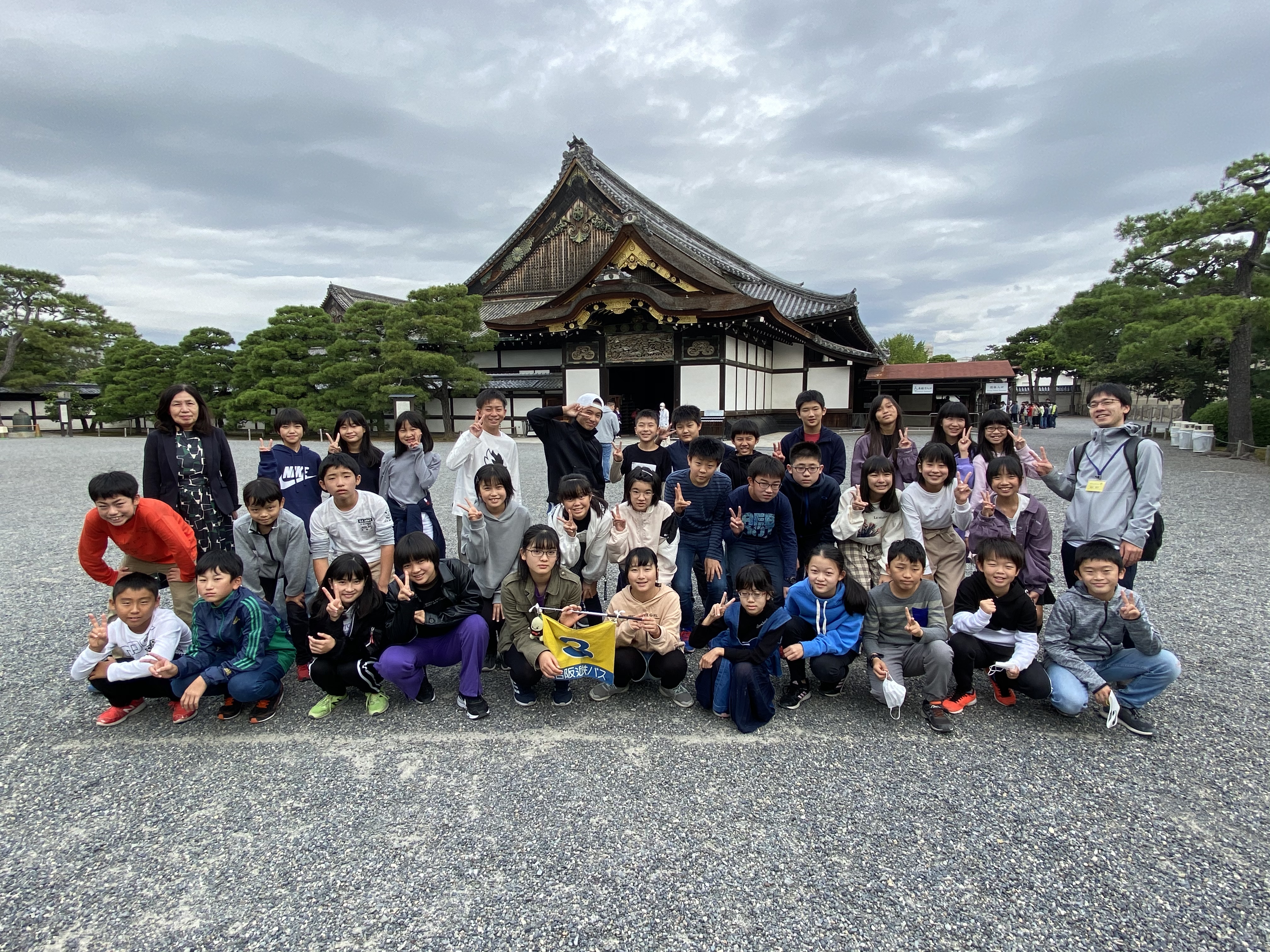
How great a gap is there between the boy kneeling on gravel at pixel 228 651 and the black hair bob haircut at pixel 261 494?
1.32 feet

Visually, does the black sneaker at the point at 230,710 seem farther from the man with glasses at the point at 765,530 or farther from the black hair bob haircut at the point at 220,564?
the man with glasses at the point at 765,530

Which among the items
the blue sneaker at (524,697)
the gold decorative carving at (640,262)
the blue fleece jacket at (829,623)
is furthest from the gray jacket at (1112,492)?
the gold decorative carving at (640,262)

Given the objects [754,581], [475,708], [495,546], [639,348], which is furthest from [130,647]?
[639,348]

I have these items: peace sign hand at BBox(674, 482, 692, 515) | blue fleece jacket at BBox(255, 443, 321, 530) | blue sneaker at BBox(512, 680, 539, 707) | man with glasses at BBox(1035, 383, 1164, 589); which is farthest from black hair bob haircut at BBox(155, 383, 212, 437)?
man with glasses at BBox(1035, 383, 1164, 589)

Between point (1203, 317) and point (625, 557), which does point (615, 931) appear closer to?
point (625, 557)

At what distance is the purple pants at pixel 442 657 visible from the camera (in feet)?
10.3

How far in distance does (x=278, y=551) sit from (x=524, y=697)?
1.74 meters

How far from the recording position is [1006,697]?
10.4ft

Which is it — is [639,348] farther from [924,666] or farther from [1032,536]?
[924,666]

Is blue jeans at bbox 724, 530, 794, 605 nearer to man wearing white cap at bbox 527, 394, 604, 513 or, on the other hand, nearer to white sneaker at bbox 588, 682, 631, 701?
white sneaker at bbox 588, 682, 631, 701

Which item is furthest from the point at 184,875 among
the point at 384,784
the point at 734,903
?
the point at 734,903

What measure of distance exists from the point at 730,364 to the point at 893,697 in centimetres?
1415

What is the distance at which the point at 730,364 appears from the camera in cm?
1644

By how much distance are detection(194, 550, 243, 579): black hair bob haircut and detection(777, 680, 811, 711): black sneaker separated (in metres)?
2.97
